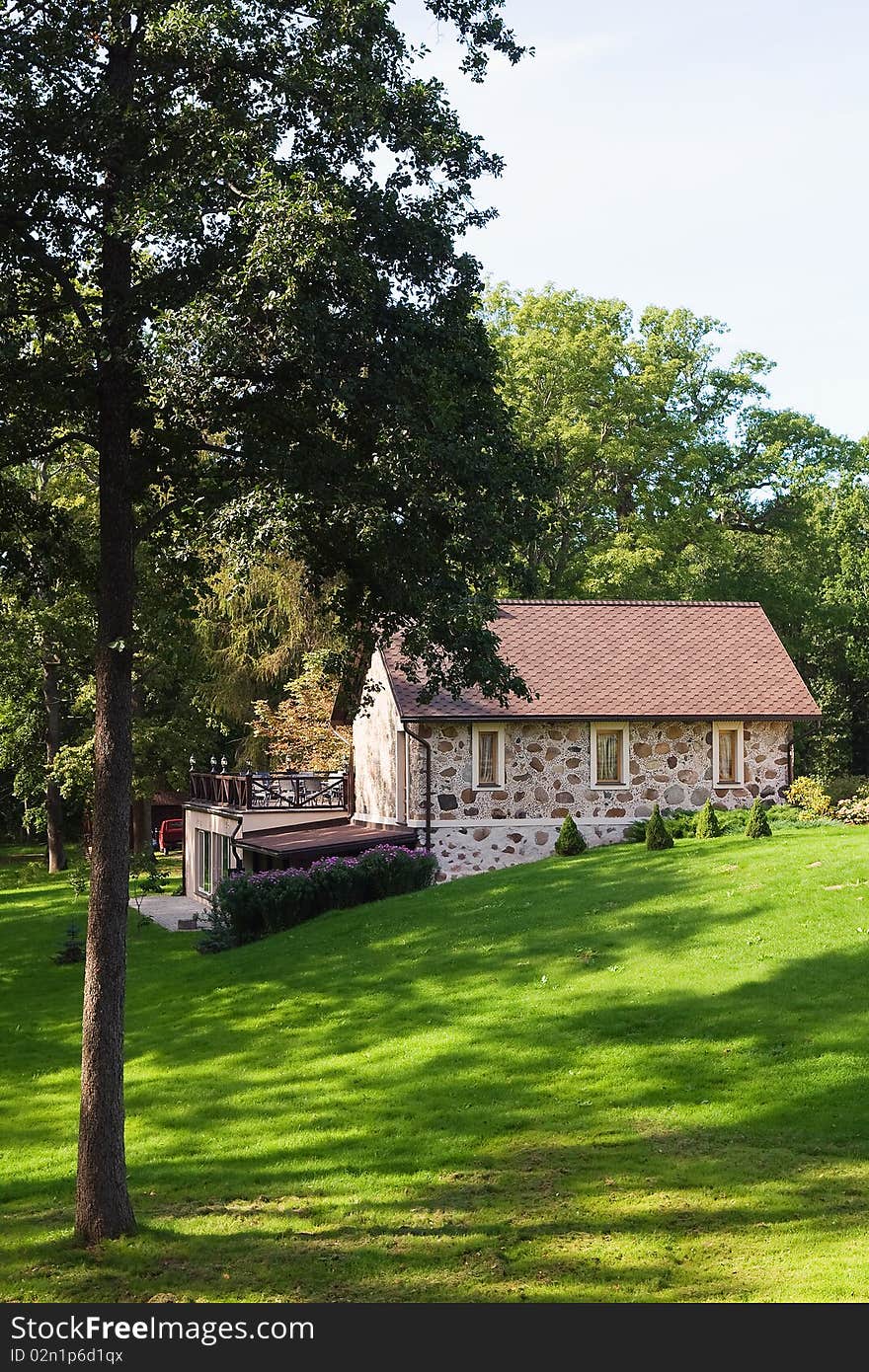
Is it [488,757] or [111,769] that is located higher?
[111,769]

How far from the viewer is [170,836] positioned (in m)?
53.3

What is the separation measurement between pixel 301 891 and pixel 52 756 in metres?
21.1

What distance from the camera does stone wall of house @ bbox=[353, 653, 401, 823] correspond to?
101ft

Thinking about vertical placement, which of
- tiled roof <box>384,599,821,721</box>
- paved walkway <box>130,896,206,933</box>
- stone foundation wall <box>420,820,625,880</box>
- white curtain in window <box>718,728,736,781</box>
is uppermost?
tiled roof <box>384,599,821,721</box>

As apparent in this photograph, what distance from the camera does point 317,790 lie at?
115ft

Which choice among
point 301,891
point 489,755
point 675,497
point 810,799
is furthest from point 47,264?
point 675,497

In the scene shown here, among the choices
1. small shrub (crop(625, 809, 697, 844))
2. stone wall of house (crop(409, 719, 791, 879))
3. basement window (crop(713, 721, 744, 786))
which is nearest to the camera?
small shrub (crop(625, 809, 697, 844))

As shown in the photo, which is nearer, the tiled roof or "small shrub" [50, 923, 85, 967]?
"small shrub" [50, 923, 85, 967]

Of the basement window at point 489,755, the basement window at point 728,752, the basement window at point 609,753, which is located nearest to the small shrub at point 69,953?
the basement window at point 489,755

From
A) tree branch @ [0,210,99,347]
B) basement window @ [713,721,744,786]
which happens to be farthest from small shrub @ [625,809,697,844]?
tree branch @ [0,210,99,347]

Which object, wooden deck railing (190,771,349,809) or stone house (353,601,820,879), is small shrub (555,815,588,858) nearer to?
stone house (353,601,820,879)

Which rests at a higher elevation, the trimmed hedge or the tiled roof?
the tiled roof

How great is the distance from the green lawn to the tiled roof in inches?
277

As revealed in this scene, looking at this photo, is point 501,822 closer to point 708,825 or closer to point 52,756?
point 708,825
